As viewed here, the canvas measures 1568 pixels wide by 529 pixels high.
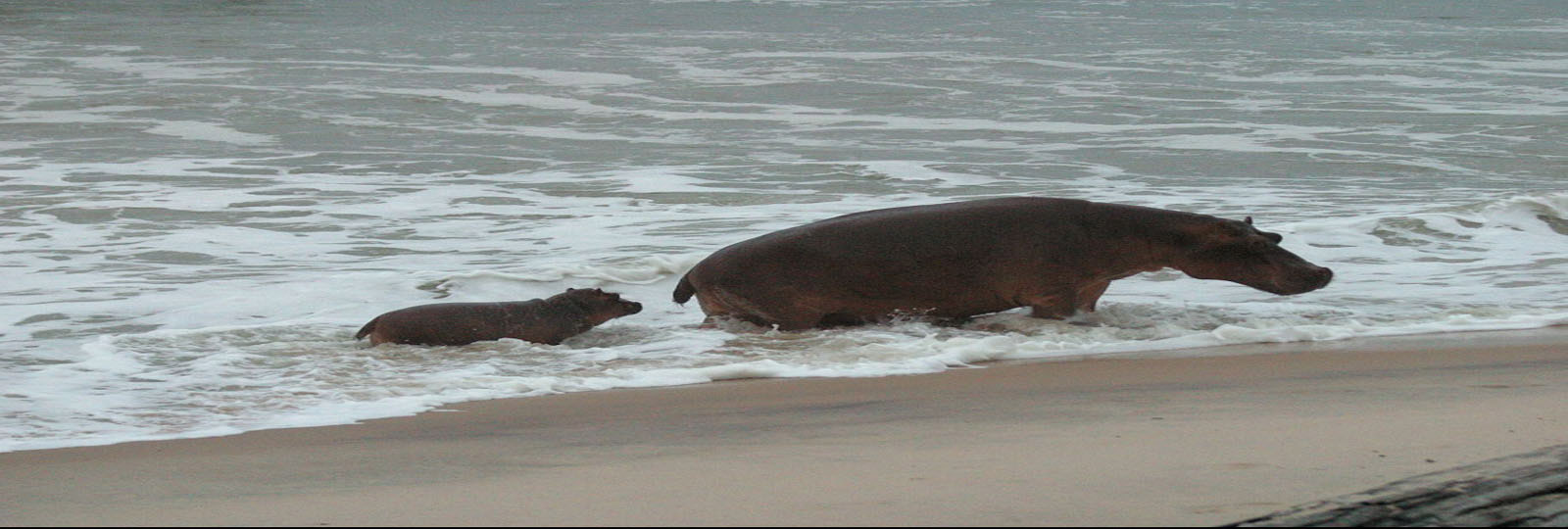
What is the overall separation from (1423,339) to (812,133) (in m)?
12.8

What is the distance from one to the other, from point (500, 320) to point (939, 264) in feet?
5.97

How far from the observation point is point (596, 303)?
7078 millimetres

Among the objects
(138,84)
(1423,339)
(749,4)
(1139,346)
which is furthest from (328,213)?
(749,4)

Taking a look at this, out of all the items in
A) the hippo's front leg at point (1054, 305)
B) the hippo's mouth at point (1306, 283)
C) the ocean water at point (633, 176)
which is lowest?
the ocean water at point (633, 176)

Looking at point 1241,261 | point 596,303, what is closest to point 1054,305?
point 1241,261

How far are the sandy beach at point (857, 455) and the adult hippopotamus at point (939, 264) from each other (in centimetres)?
125

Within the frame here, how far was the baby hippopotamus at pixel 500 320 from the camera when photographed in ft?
21.5

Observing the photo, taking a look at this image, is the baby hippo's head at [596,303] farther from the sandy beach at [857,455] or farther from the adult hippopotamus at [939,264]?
the sandy beach at [857,455]

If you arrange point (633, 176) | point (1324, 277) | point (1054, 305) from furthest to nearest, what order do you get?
point (633, 176), point (1324, 277), point (1054, 305)

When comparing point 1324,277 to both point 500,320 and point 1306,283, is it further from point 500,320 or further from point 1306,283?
point 500,320

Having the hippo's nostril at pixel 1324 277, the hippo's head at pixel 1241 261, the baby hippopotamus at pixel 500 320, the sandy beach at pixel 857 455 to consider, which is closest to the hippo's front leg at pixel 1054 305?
the hippo's head at pixel 1241 261

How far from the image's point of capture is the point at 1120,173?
611 inches

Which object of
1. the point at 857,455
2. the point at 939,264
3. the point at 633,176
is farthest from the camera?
the point at 633,176

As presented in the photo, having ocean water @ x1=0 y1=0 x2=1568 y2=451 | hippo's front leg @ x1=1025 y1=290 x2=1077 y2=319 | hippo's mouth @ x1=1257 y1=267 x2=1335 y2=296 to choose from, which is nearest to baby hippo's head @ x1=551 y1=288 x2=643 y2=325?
ocean water @ x1=0 y1=0 x2=1568 y2=451
